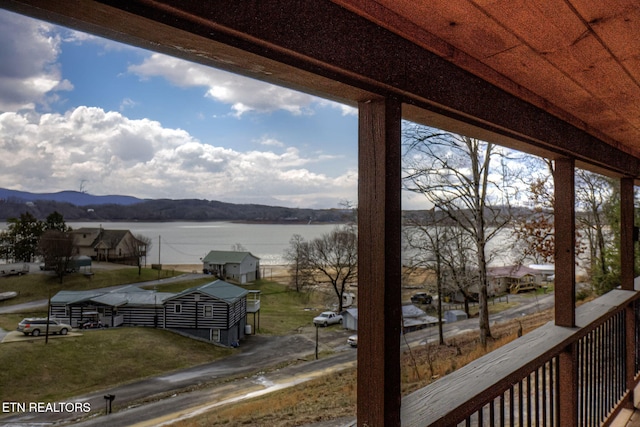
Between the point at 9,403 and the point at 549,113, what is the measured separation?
2166mm

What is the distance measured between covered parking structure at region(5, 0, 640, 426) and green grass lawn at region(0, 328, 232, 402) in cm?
87

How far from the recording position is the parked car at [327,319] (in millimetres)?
1993

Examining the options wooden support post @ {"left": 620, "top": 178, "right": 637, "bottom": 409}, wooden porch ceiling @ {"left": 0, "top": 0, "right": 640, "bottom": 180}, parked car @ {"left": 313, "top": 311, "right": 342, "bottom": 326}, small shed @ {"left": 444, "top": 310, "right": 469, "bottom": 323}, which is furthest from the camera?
small shed @ {"left": 444, "top": 310, "right": 469, "bottom": 323}

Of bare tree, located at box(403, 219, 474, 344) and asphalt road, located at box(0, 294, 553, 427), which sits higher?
bare tree, located at box(403, 219, 474, 344)

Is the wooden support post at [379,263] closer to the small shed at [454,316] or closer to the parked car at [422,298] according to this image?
the parked car at [422,298]

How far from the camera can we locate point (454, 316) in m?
4.96

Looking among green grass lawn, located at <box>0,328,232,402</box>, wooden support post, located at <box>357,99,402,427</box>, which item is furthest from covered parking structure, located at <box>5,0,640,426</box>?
green grass lawn, located at <box>0,328,232,402</box>

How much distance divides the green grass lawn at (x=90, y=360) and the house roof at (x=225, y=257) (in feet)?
1.06

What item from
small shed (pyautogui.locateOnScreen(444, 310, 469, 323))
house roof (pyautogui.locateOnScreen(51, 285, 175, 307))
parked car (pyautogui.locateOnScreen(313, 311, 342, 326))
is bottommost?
small shed (pyautogui.locateOnScreen(444, 310, 469, 323))

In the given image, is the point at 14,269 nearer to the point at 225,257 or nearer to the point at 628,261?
the point at 225,257

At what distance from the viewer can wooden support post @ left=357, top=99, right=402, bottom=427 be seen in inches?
39.8

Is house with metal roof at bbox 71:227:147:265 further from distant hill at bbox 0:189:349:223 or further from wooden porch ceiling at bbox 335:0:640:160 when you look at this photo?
wooden porch ceiling at bbox 335:0:640:160

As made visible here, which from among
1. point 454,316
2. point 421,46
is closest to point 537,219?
point 454,316

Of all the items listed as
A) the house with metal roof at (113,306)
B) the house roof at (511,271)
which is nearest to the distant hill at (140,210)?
the house with metal roof at (113,306)
